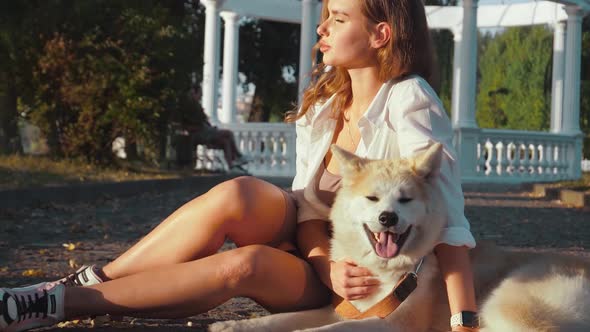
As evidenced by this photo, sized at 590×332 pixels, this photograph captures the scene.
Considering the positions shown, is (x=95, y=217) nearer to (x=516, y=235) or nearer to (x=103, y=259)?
(x=103, y=259)

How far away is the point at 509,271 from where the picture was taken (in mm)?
3234

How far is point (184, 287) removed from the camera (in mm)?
3275

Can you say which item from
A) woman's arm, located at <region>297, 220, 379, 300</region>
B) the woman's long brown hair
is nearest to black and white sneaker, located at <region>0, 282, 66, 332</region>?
woman's arm, located at <region>297, 220, 379, 300</region>

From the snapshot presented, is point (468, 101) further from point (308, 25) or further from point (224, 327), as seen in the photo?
point (224, 327)

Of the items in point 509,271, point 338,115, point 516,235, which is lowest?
point 516,235

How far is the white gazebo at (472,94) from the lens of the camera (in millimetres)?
19375

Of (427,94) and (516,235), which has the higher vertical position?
(427,94)

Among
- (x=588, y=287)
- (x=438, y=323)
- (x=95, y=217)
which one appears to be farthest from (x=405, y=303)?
(x=95, y=217)

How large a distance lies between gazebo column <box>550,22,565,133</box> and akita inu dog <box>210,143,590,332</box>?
1969 centimetres

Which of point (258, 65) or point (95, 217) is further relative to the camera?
point (258, 65)

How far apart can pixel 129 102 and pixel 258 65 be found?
1898 cm

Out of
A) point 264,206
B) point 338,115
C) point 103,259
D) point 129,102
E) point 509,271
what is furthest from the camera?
point 129,102

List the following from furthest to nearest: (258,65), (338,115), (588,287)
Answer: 1. (258,65)
2. (338,115)
3. (588,287)

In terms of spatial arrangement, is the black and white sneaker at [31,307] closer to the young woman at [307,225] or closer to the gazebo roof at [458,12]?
the young woman at [307,225]
